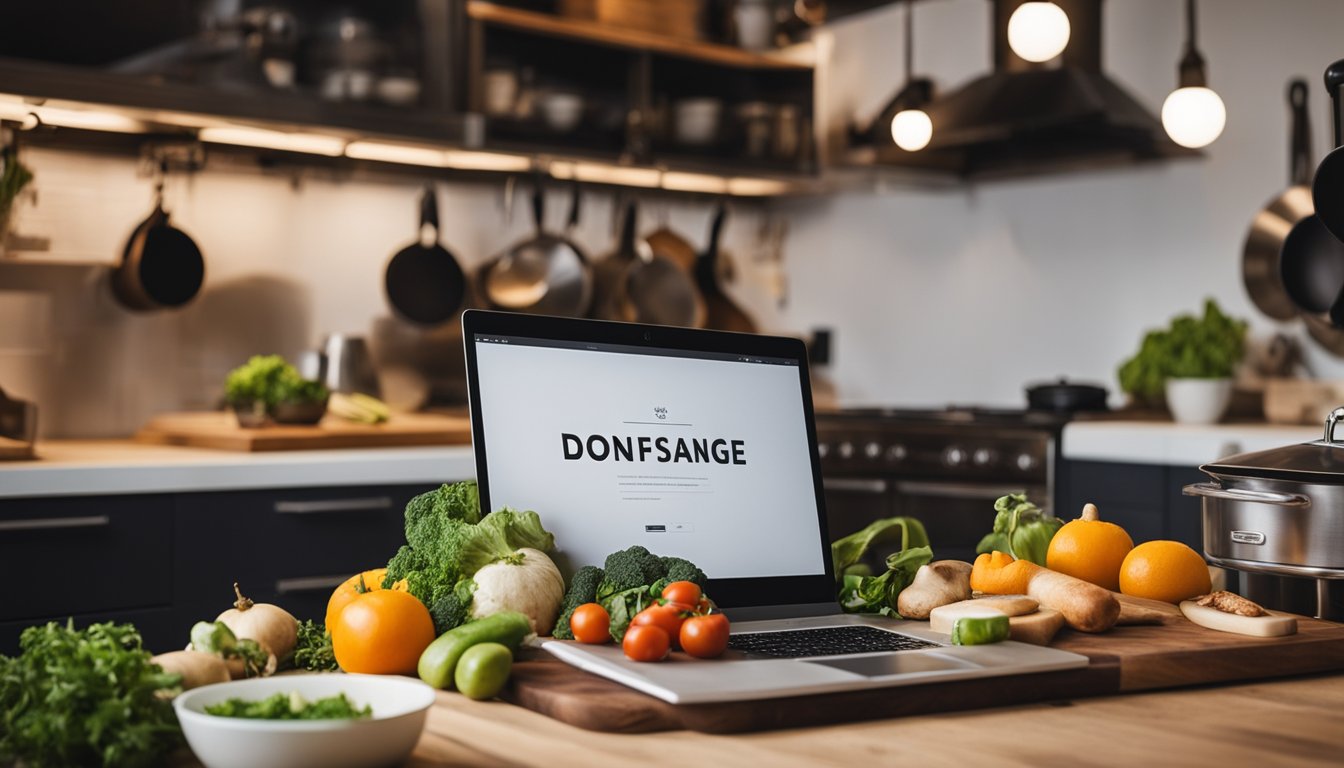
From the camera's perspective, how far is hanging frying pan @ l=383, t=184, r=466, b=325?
362cm

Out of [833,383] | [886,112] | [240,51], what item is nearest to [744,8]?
[886,112]

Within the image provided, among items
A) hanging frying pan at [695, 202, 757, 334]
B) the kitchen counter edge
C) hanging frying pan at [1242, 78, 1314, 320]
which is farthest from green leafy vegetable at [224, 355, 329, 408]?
hanging frying pan at [1242, 78, 1314, 320]

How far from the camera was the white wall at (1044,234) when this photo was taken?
3.54 metres

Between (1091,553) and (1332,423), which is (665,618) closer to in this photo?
(1091,553)

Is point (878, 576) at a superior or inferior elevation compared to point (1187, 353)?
inferior

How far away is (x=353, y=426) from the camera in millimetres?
3213

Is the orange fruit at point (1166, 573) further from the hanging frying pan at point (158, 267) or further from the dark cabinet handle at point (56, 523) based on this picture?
the hanging frying pan at point (158, 267)

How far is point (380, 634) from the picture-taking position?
120cm

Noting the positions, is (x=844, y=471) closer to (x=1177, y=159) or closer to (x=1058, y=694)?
(x=1177, y=159)

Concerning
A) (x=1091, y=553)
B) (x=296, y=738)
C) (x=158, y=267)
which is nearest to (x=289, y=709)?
(x=296, y=738)

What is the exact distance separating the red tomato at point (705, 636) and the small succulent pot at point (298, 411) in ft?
6.85

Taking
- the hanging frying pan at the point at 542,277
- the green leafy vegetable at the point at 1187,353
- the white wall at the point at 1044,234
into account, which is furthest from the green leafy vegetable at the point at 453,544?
the white wall at the point at 1044,234

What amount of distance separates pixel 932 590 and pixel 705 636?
0.34 meters

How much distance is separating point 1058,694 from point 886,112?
2912 millimetres
